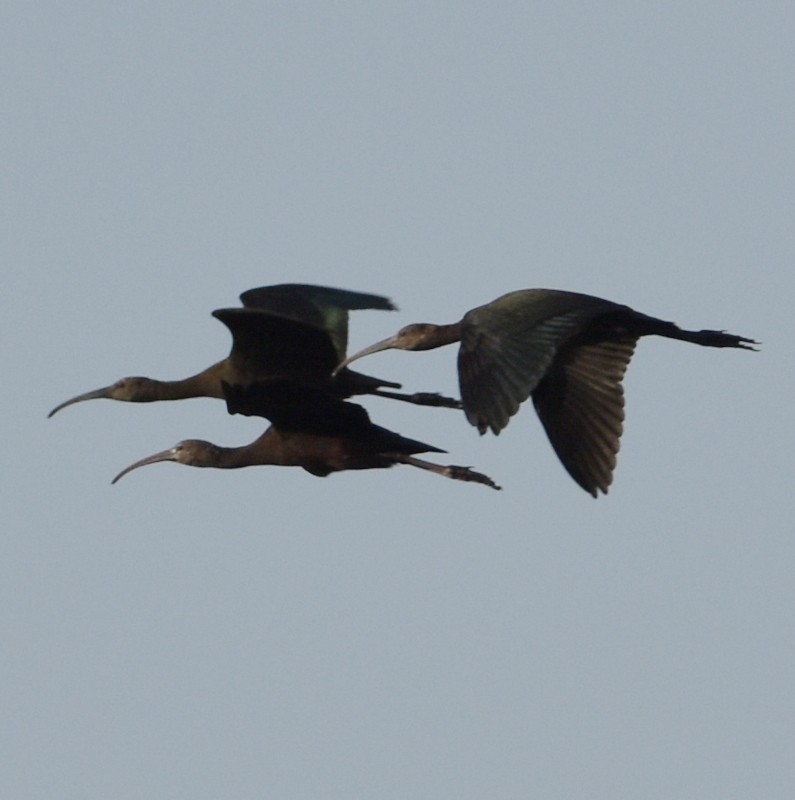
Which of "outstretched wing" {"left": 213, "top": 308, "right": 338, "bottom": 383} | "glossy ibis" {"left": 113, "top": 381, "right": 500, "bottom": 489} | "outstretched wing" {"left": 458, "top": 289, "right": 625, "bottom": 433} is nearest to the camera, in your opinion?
"outstretched wing" {"left": 458, "top": 289, "right": 625, "bottom": 433}

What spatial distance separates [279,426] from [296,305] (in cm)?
79

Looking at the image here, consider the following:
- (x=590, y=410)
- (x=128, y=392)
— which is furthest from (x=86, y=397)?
(x=590, y=410)

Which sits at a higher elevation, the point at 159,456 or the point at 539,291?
the point at 539,291

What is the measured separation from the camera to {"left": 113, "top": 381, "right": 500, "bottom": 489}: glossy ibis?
52.3 ft

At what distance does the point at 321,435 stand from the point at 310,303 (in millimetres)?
896

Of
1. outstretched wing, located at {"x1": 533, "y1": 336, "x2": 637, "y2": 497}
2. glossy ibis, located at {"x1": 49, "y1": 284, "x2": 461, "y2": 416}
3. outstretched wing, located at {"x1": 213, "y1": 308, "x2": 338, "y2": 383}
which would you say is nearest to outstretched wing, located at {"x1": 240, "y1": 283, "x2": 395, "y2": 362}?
glossy ibis, located at {"x1": 49, "y1": 284, "x2": 461, "y2": 416}

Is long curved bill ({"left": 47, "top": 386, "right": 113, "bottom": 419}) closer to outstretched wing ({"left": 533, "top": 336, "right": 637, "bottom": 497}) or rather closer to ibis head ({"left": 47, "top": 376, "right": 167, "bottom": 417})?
ibis head ({"left": 47, "top": 376, "right": 167, "bottom": 417})

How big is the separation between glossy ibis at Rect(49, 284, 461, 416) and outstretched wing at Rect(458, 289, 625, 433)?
114cm

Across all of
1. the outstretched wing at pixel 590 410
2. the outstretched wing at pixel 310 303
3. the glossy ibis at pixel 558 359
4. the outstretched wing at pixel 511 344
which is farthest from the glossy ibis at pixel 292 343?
the outstretched wing at pixel 511 344

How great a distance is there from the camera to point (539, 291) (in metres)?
15.0

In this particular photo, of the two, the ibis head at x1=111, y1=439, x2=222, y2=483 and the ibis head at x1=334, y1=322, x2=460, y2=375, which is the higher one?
the ibis head at x1=334, y1=322, x2=460, y2=375

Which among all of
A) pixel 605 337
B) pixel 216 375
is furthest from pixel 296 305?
pixel 605 337

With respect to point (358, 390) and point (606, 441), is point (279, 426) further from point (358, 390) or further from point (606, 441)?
point (606, 441)

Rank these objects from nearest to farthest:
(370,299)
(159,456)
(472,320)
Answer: (472,320)
(370,299)
(159,456)
